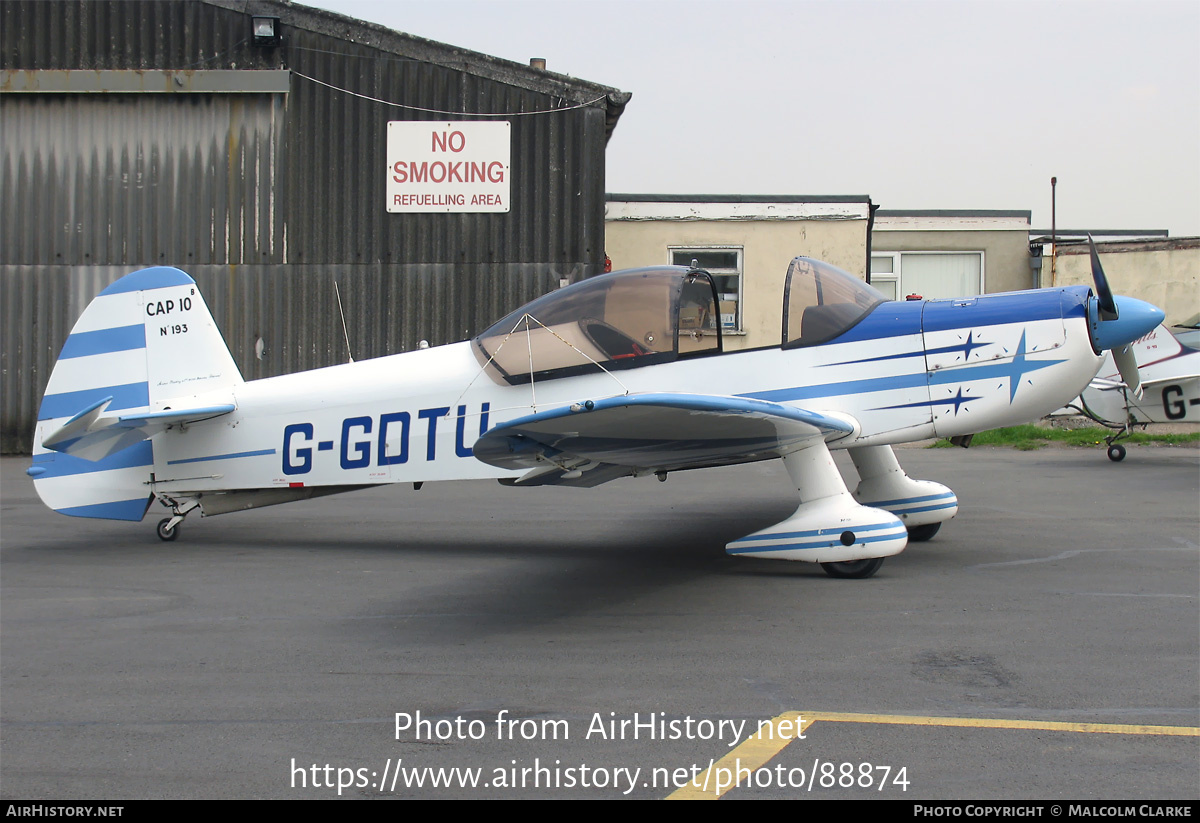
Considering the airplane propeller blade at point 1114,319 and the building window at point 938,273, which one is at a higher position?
the building window at point 938,273

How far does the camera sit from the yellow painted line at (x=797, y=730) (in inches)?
124

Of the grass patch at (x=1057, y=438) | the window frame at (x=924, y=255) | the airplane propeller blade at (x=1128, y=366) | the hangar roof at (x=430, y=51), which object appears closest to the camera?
the airplane propeller blade at (x=1128, y=366)

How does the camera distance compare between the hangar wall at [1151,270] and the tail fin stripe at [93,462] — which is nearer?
the tail fin stripe at [93,462]

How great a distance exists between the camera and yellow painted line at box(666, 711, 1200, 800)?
3161 mm

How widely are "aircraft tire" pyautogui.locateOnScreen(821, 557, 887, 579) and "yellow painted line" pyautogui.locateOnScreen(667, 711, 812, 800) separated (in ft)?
7.94

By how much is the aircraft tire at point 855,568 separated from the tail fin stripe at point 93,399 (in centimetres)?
553

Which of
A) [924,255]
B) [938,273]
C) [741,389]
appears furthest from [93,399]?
[938,273]

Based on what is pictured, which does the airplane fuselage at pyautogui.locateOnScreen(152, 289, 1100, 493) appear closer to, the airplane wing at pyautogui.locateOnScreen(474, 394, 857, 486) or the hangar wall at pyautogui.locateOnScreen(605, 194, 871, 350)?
the airplane wing at pyautogui.locateOnScreen(474, 394, 857, 486)

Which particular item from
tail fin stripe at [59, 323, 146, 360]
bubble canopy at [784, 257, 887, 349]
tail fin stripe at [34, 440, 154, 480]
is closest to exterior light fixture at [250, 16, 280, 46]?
tail fin stripe at [59, 323, 146, 360]

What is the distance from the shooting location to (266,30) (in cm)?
1465

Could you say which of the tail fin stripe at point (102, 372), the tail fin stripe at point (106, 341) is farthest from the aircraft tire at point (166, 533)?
the tail fin stripe at point (106, 341)

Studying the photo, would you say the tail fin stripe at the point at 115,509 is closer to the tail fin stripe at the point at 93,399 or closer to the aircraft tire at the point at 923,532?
the tail fin stripe at the point at 93,399

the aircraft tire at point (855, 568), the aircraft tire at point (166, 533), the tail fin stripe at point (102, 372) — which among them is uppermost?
the tail fin stripe at point (102, 372)

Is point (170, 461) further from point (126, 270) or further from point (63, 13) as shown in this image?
point (63, 13)
